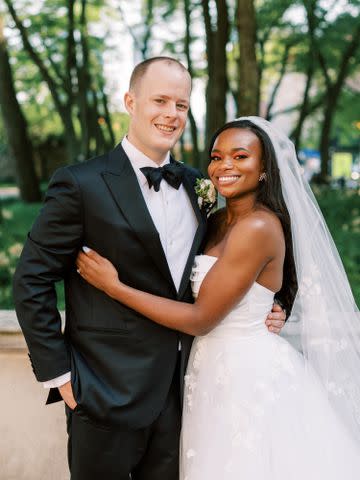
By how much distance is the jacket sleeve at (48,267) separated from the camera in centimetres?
234

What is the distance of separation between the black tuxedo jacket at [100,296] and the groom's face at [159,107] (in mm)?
146

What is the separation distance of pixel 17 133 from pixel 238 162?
12.6 meters

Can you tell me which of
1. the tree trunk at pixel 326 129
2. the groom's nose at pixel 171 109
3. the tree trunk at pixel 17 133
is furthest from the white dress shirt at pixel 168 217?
the tree trunk at pixel 326 129

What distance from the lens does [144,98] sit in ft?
8.45

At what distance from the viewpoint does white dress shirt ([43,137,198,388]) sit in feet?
8.45

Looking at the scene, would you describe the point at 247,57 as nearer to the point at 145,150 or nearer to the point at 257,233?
the point at 145,150

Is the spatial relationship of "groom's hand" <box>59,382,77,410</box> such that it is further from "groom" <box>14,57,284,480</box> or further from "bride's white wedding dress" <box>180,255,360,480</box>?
"bride's white wedding dress" <box>180,255,360,480</box>

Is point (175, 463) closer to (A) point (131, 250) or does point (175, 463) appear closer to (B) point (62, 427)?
(B) point (62, 427)

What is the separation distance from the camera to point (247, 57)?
6973 millimetres

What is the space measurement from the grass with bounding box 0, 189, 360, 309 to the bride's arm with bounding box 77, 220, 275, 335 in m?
2.18

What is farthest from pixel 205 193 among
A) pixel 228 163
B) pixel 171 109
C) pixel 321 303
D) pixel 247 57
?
pixel 247 57

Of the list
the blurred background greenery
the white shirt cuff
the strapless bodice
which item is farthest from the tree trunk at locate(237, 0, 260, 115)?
the white shirt cuff

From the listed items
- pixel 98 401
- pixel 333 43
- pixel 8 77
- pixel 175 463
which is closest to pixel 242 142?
pixel 98 401

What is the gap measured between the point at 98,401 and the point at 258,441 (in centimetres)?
79
